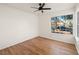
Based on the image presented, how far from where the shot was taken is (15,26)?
1171 millimetres

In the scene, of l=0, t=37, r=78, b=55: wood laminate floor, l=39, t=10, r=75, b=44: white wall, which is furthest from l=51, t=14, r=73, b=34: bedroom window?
l=0, t=37, r=78, b=55: wood laminate floor

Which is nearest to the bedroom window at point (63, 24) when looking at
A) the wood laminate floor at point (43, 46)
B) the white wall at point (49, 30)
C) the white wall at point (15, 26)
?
the white wall at point (49, 30)

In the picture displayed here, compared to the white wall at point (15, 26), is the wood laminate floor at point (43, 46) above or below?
below

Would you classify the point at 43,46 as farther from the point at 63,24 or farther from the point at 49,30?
the point at 63,24

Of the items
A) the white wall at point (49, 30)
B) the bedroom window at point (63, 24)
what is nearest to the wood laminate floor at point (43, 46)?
the white wall at point (49, 30)

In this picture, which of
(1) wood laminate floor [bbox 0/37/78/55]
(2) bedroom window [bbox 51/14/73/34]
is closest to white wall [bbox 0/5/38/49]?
(1) wood laminate floor [bbox 0/37/78/55]

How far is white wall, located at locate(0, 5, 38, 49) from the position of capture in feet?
3.69

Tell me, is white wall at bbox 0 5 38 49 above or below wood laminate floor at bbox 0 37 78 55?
above

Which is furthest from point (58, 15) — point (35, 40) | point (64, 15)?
point (35, 40)

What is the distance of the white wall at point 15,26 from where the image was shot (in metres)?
1.13

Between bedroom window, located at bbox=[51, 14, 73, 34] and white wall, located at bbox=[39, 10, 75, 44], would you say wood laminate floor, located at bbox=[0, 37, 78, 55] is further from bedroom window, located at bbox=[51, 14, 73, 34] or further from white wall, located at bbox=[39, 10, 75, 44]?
bedroom window, located at bbox=[51, 14, 73, 34]

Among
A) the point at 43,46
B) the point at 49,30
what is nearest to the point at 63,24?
the point at 49,30

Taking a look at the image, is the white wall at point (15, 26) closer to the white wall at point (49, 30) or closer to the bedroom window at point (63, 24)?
the white wall at point (49, 30)

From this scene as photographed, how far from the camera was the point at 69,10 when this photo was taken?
124 cm
